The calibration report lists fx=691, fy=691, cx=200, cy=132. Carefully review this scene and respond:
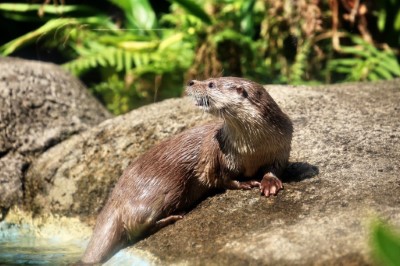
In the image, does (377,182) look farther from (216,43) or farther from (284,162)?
(216,43)

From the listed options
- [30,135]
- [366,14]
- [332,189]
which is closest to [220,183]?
[332,189]

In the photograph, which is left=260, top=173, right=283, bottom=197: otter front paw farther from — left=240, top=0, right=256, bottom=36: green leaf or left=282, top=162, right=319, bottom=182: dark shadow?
left=240, top=0, right=256, bottom=36: green leaf

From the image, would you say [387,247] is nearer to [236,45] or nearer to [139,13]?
[236,45]

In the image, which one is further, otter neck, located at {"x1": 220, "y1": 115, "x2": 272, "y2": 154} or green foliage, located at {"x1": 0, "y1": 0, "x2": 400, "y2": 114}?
green foliage, located at {"x1": 0, "y1": 0, "x2": 400, "y2": 114}

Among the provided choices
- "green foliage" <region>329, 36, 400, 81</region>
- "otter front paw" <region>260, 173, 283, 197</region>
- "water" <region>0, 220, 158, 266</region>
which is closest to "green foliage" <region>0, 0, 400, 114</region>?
"green foliage" <region>329, 36, 400, 81</region>

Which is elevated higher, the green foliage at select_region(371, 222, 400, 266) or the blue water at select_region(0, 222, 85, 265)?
the green foliage at select_region(371, 222, 400, 266)
